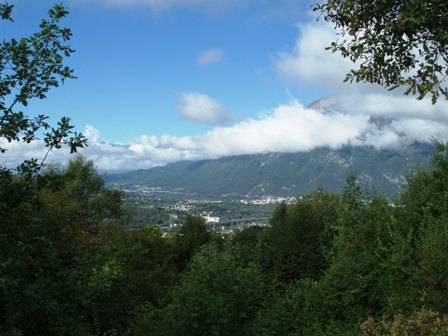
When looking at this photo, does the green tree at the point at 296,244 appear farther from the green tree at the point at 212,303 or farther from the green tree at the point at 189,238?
the green tree at the point at 212,303

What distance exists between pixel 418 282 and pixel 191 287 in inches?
489

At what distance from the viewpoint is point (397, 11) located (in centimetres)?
995

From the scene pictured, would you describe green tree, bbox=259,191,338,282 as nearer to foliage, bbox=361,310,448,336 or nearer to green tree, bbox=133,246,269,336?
green tree, bbox=133,246,269,336

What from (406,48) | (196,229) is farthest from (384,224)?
(196,229)

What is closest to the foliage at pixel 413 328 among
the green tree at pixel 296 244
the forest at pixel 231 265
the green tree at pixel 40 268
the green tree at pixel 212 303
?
the forest at pixel 231 265

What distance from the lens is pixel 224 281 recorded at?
904 inches

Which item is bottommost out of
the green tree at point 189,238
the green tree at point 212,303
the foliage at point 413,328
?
the green tree at point 189,238

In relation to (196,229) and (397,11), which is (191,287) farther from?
(196,229)

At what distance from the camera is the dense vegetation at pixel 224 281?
8.92 meters

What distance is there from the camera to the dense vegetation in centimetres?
892

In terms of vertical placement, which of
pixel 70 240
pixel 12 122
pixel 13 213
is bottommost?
pixel 70 240

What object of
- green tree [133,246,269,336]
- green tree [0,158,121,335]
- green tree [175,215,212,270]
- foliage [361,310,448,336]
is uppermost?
green tree [0,158,121,335]

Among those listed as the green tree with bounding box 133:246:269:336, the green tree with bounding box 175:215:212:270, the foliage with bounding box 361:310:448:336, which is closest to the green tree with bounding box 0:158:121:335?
the foliage with bounding box 361:310:448:336

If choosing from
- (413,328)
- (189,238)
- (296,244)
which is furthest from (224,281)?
(189,238)
